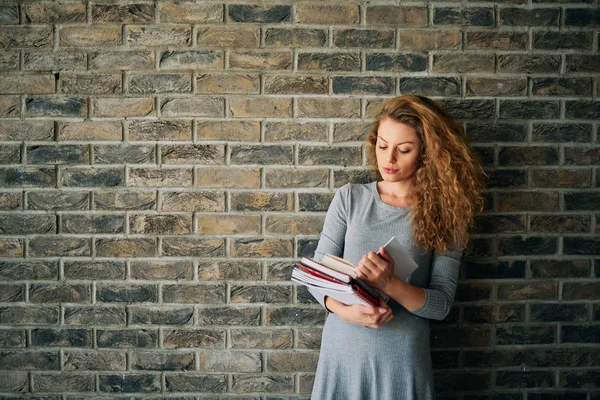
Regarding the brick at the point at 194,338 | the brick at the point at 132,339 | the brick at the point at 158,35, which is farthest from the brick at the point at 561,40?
the brick at the point at 132,339

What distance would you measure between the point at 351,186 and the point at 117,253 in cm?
111

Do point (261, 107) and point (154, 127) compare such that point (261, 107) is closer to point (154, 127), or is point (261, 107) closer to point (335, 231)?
point (154, 127)

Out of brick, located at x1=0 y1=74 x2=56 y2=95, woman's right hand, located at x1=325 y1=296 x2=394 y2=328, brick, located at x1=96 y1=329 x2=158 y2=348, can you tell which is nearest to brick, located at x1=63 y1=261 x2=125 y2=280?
brick, located at x1=96 y1=329 x2=158 y2=348

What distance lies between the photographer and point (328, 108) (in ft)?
6.92

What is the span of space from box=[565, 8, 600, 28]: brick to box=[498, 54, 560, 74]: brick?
18 centimetres

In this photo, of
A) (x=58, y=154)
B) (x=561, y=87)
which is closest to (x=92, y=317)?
(x=58, y=154)

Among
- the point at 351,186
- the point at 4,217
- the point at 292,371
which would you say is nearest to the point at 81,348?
the point at 4,217

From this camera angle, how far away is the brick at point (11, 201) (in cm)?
212

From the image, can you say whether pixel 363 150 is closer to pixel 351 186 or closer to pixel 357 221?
pixel 351 186

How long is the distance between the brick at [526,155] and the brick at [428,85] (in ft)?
1.28

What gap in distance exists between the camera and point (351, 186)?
6.52ft

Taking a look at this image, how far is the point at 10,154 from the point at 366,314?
1.73 metres

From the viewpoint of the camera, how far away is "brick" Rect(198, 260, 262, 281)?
2.13m

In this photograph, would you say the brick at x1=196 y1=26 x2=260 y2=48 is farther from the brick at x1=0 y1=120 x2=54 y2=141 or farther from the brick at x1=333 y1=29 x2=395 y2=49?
the brick at x1=0 y1=120 x2=54 y2=141
